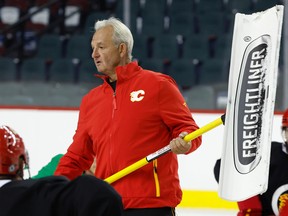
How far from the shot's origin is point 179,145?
108 inches

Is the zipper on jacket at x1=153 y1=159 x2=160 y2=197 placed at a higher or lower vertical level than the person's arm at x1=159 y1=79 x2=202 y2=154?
lower

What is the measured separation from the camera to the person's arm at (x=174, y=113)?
2855 millimetres

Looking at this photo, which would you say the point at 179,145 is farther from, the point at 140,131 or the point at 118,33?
the point at 118,33

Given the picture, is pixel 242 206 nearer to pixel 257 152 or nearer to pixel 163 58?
pixel 257 152

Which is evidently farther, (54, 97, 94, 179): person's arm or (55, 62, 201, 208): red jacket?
(54, 97, 94, 179): person's arm

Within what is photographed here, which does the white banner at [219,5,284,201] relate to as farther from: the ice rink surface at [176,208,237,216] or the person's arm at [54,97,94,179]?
the ice rink surface at [176,208,237,216]

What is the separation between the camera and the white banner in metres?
2.28

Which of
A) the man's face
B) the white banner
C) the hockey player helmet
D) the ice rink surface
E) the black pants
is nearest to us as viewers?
the hockey player helmet

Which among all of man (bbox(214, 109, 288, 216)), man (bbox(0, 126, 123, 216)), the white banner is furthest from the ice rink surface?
man (bbox(0, 126, 123, 216))

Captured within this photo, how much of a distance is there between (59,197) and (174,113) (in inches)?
46.2

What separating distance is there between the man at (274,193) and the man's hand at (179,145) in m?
0.57

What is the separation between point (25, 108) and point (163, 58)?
1213 mm

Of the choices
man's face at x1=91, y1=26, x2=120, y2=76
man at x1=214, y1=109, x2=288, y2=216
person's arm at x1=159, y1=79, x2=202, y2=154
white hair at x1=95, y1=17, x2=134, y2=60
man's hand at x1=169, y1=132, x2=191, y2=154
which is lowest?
man at x1=214, y1=109, x2=288, y2=216

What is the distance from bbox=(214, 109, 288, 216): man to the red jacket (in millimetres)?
459
